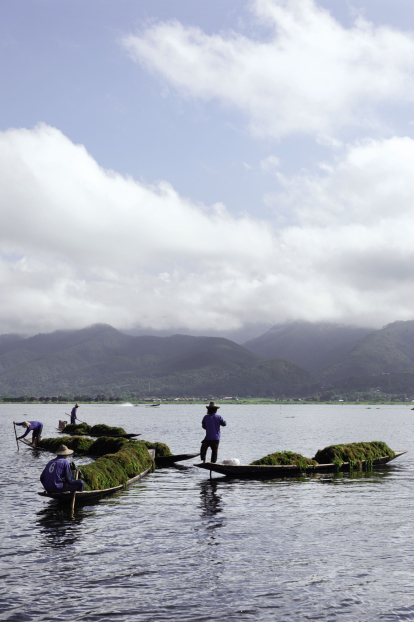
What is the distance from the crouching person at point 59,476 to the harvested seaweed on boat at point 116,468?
9.97 feet

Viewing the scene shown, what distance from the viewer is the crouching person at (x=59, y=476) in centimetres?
2203

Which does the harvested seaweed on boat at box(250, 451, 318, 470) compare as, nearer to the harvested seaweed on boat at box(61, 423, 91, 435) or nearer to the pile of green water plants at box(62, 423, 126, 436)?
the pile of green water plants at box(62, 423, 126, 436)

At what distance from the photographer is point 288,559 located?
54.6 ft

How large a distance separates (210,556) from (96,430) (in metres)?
55.8

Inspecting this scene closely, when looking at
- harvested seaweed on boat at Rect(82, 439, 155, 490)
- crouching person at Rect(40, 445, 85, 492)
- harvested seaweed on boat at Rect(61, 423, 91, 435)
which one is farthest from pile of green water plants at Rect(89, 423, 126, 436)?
crouching person at Rect(40, 445, 85, 492)

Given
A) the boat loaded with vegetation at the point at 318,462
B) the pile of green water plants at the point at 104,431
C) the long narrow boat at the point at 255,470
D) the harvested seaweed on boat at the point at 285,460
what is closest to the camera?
the long narrow boat at the point at 255,470

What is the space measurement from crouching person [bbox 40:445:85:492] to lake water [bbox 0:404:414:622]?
1.28 m

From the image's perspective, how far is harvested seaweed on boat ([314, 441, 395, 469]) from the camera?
3883 cm

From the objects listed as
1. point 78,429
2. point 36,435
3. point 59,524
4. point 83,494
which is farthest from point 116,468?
point 78,429

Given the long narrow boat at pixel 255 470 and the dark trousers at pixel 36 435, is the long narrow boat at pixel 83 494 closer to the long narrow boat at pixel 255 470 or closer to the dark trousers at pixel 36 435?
the long narrow boat at pixel 255 470

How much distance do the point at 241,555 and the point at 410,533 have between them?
718 centimetres

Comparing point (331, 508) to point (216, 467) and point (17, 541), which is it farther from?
point (17, 541)

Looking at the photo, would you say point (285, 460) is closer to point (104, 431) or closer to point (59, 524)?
point (59, 524)

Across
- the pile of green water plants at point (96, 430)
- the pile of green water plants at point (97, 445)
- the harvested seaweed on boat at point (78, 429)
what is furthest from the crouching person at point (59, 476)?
the harvested seaweed on boat at point (78, 429)
